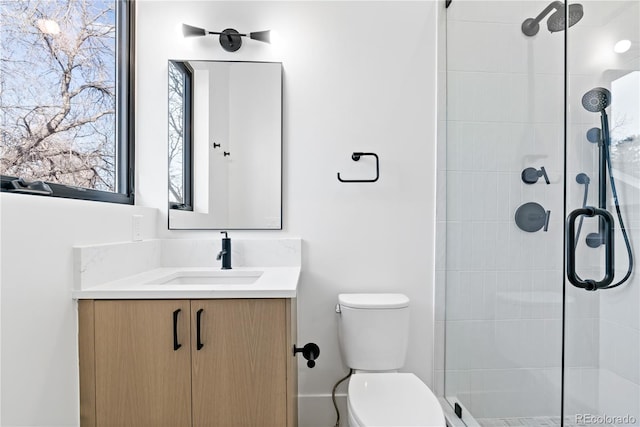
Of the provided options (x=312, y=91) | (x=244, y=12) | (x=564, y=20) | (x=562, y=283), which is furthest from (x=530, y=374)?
(x=244, y=12)

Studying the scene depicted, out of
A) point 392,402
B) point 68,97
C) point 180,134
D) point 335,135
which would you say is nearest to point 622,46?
point 335,135

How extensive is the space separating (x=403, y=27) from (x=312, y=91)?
582 mm

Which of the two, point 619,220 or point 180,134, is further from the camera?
point 180,134

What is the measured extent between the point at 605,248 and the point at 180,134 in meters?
1.89

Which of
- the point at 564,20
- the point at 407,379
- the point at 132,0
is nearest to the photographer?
the point at 564,20

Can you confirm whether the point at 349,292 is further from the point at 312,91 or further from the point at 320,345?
the point at 312,91

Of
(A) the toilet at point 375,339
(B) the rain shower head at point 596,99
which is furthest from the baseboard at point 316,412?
(B) the rain shower head at point 596,99

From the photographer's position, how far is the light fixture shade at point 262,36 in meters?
1.80

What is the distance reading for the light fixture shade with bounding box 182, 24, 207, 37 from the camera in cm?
178

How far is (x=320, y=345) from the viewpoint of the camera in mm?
1863

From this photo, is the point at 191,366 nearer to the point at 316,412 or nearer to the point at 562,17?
the point at 316,412

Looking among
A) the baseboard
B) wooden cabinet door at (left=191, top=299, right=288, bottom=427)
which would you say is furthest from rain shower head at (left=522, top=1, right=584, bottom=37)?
the baseboard

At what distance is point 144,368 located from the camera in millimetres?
1204

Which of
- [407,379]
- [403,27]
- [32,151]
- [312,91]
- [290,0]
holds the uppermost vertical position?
[290,0]
